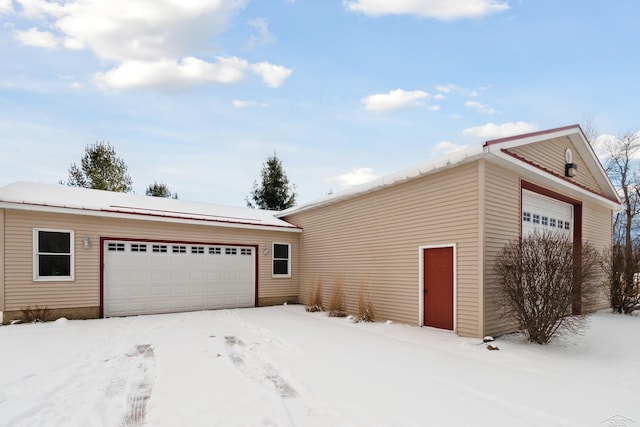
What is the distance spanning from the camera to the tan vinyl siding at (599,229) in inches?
416

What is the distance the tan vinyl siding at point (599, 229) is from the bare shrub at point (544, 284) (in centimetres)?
496

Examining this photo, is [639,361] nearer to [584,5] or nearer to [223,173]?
[584,5]

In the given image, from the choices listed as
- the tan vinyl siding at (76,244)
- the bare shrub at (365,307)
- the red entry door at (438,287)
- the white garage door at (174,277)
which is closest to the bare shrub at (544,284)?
the red entry door at (438,287)

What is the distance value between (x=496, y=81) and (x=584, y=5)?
308cm

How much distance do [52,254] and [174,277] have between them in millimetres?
3028

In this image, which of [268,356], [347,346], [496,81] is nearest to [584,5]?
[496,81]

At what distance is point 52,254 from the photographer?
887 centimetres

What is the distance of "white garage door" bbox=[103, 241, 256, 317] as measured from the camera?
9.70m

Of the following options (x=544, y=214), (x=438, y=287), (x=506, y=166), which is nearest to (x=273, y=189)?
(x=544, y=214)

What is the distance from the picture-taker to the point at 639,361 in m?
5.55

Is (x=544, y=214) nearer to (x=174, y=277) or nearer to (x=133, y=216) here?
(x=174, y=277)

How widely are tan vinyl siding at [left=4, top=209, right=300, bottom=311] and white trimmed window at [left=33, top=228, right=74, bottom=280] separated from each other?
0.10 meters

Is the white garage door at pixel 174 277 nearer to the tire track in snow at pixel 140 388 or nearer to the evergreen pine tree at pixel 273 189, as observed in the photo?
the tire track in snow at pixel 140 388

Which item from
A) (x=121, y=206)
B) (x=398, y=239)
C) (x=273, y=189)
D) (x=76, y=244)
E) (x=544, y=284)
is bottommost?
(x=544, y=284)
